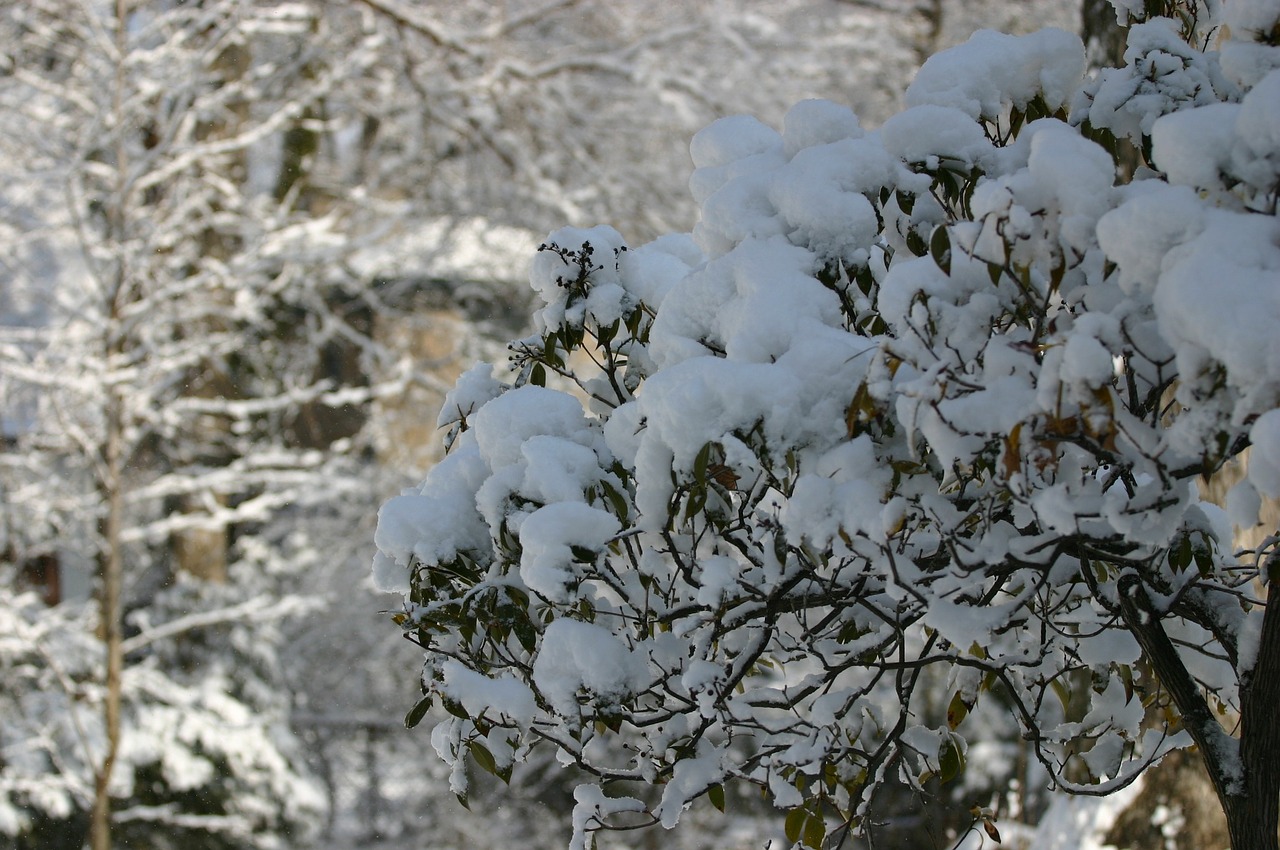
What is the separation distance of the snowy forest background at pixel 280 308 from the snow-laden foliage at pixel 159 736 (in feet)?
0.07

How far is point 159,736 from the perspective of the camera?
6.86 m

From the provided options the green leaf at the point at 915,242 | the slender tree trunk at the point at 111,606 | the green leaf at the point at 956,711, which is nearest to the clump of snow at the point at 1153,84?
the green leaf at the point at 915,242

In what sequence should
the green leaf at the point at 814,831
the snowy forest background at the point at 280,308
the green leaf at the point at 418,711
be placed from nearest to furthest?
the green leaf at the point at 814,831, the green leaf at the point at 418,711, the snowy forest background at the point at 280,308

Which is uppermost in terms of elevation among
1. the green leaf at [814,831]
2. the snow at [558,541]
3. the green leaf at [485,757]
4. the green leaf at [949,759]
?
the snow at [558,541]

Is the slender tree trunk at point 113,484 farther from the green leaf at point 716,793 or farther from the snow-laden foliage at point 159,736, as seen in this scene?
the green leaf at point 716,793

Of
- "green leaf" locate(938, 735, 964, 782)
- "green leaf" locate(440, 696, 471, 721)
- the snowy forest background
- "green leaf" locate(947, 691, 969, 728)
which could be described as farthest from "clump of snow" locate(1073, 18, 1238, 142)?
the snowy forest background

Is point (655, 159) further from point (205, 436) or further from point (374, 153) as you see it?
point (205, 436)

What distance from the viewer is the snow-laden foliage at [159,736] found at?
6301mm

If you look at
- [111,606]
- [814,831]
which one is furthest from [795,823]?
[111,606]

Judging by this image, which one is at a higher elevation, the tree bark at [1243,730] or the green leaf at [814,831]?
the tree bark at [1243,730]

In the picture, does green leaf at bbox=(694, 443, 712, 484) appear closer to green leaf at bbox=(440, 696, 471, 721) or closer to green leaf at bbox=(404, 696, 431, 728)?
green leaf at bbox=(440, 696, 471, 721)

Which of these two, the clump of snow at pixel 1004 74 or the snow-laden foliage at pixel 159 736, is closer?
the clump of snow at pixel 1004 74

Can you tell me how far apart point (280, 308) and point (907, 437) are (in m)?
7.83

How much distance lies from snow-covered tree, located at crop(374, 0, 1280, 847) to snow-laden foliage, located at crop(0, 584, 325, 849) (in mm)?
4789
